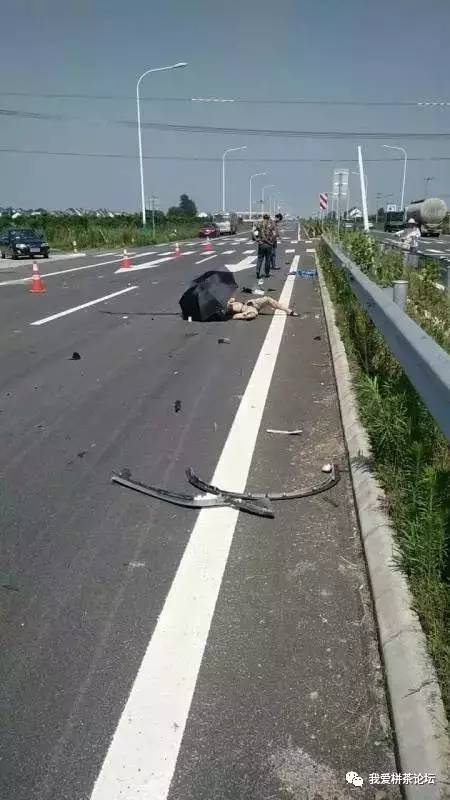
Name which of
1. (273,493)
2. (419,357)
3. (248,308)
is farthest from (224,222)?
(419,357)

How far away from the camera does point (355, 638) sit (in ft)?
9.52

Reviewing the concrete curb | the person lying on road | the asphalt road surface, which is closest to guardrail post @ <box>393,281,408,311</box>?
the asphalt road surface

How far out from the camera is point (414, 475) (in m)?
3.92

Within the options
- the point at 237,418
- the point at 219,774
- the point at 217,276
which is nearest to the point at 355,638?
the point at 219,774

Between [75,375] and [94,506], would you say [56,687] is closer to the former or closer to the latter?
[94,506]

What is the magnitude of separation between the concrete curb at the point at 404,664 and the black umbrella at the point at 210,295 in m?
8.11

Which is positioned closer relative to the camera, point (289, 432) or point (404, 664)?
point (404, 664)

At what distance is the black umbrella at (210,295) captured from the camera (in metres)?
11.9

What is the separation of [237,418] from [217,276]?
250 inches

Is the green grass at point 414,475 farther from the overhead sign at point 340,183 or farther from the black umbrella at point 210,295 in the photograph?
the overhead sign at point 340,183

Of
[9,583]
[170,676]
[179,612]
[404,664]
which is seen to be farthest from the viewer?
[9,583]

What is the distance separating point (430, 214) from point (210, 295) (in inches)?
1779

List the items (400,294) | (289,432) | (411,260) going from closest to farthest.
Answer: (289,432) → (400,294) → (411,260)

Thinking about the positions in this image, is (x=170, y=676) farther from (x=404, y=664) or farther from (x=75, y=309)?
(x=75, y=309)
